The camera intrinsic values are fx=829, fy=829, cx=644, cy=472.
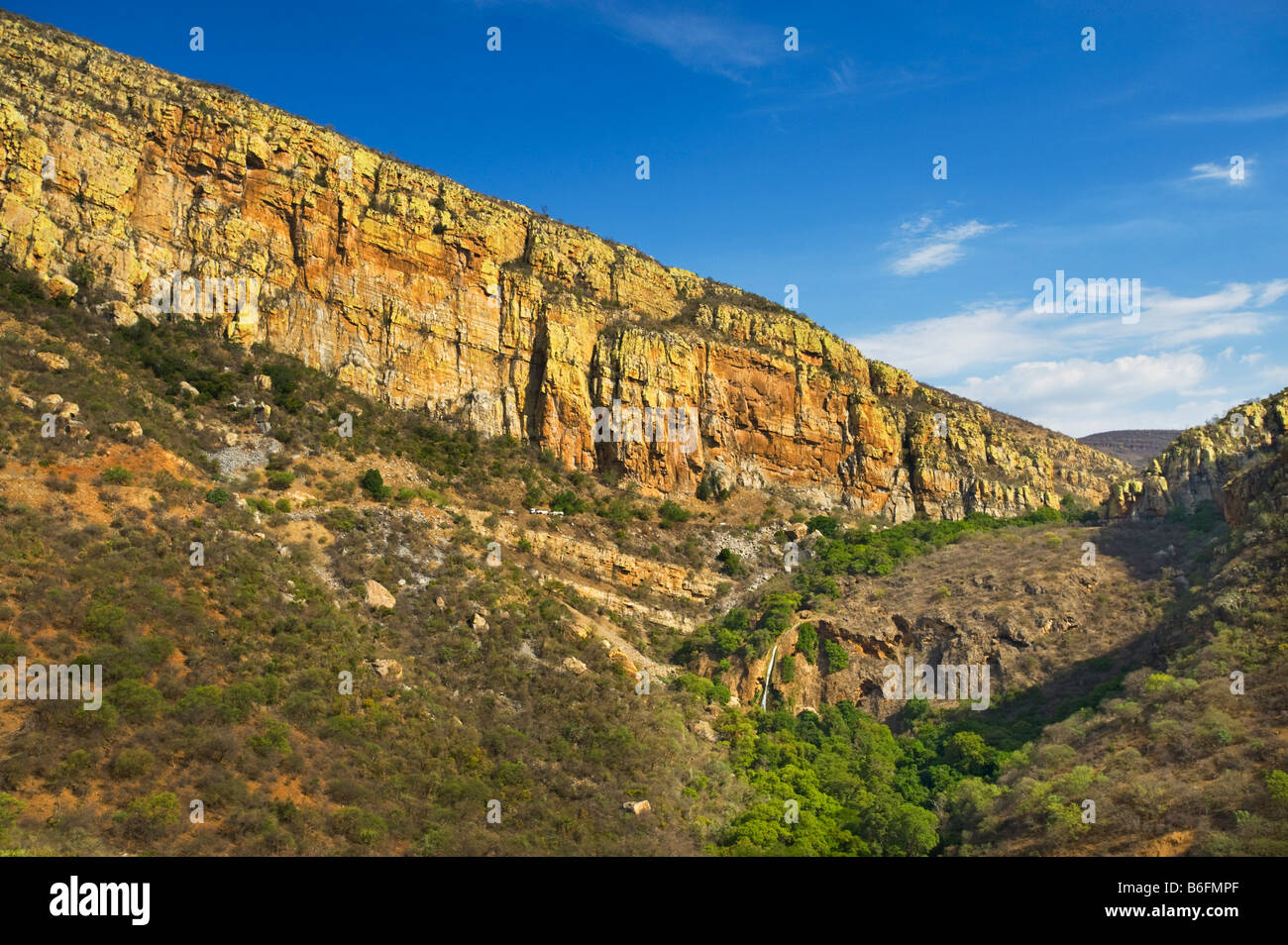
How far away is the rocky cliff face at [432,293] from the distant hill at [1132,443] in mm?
59578

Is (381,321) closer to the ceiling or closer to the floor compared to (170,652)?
closer to the ceiling

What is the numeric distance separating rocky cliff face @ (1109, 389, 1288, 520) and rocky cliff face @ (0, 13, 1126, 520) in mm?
13121

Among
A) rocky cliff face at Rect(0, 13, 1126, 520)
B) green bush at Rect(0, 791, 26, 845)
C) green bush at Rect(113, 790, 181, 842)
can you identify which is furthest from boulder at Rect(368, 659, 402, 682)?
rocky cliff face at Rect(0, 13, 1126, 520)

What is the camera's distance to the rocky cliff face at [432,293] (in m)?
43.2

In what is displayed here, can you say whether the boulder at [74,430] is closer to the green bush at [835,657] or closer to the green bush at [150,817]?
the green bush at [150,817]

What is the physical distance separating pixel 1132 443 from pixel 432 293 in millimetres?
115502

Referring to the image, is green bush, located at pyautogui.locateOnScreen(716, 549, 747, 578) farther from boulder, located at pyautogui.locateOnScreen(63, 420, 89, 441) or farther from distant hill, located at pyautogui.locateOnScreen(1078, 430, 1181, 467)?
distant hill, located at pyautogui.locateOnScreen(1078, 430, 1181, 467)

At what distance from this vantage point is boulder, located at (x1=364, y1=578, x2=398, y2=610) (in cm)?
3334

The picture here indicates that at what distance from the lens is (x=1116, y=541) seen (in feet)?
158

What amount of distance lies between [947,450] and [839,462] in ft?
36.4
